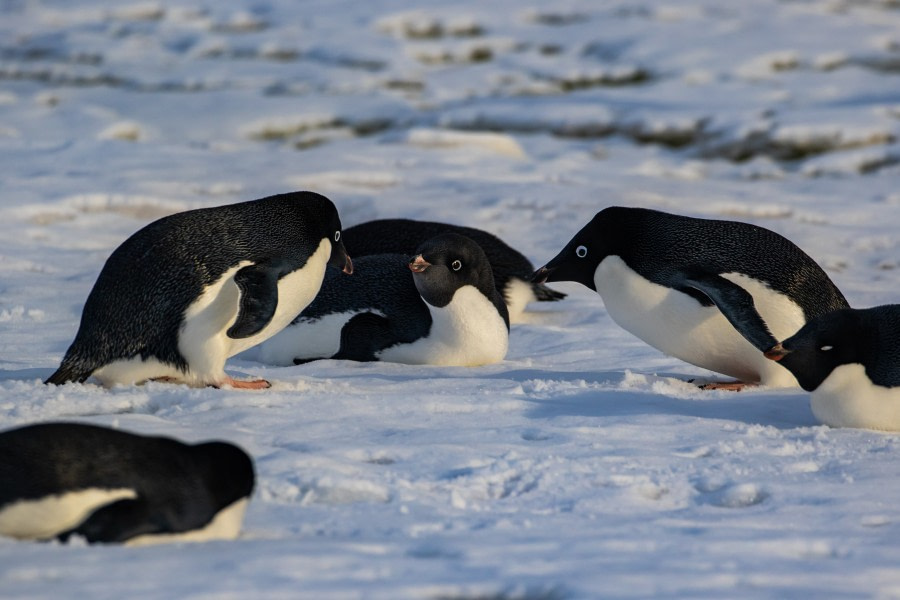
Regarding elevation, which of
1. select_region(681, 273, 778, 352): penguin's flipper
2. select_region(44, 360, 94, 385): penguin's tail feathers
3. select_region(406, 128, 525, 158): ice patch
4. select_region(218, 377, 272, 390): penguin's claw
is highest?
select_region(406, 128, 525, 158): ice patch

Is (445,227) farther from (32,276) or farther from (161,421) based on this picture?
(161,421)

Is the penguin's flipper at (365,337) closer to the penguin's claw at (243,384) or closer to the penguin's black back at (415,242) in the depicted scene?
the penguin's black back at (415,242)

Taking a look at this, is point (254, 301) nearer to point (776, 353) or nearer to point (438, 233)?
point (776, 353)

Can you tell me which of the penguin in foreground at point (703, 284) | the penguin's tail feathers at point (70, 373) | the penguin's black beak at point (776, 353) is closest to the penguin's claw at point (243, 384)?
the penguin's tail feathers at point (70, 373)

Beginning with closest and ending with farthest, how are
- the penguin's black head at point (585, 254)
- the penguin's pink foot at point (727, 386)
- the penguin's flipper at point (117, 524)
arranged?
1. the penguin's flipper at point (117, 524)
2. the penguin's pink foot at point (727, 386)
3. the penguin's black head at point (585, 254)

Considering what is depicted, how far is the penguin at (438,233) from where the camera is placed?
237 inches

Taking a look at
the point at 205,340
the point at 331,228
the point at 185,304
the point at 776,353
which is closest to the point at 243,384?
the point at 205,340

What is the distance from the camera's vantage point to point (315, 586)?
7.50ft

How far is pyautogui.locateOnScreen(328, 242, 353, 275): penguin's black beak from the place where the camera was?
463 cm

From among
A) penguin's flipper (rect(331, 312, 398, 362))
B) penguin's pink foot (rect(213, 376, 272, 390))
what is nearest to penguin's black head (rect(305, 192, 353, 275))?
penguin's flipper (rect(331, 312, 398, 362))

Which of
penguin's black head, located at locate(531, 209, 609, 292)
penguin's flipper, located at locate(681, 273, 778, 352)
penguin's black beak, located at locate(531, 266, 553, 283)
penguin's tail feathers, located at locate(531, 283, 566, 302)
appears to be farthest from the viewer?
Answer: penguin's tail feathers, located at locate(531, 283, 566, 302)

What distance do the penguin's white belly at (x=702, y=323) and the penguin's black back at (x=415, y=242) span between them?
1516 millimetres

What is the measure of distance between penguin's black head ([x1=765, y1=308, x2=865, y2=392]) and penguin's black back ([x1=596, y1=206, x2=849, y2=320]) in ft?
1.89

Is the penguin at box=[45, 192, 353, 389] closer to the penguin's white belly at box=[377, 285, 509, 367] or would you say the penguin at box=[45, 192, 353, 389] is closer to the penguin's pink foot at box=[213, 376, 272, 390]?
the penguin's pink foot at box=[213, 376, 272, 390]
